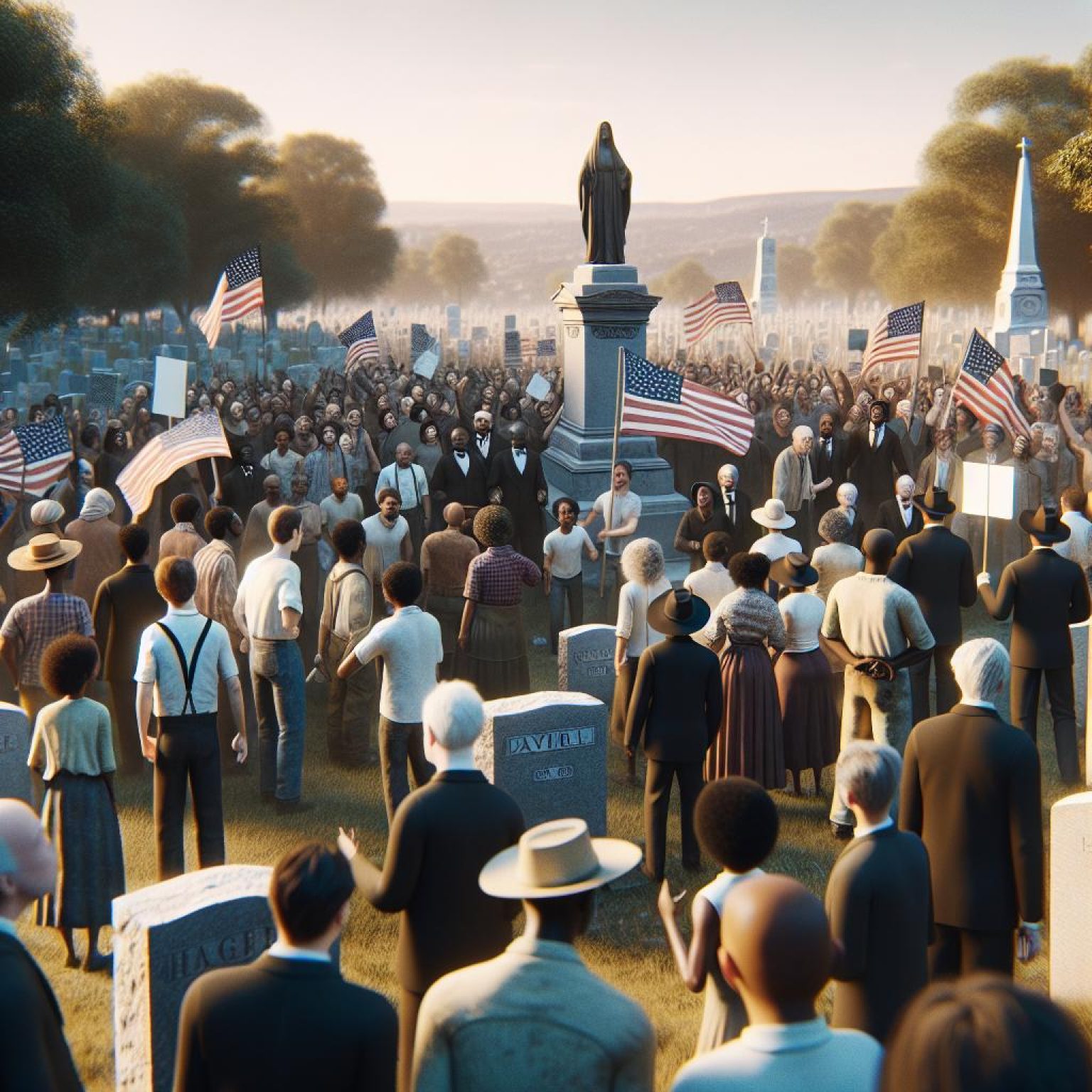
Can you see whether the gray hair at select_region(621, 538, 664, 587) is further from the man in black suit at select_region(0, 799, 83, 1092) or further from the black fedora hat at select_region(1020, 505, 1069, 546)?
the man in black suit at select_region(0, 799, 83, 1092)

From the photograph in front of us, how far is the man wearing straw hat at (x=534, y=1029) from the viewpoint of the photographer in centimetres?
337

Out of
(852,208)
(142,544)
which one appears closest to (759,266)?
(852,208)

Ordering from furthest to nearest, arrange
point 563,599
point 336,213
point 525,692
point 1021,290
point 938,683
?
1. point 336,213
2. point 1021,290
3. point 563,599
4. point 525,692
5. point 938,683

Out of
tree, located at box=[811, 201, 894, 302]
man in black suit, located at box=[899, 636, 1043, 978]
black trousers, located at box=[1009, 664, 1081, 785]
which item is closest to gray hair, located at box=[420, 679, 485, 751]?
man in black suit, located at box=[899, 636, 1043, 978]

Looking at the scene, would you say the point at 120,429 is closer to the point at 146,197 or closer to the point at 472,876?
the point at 472,876

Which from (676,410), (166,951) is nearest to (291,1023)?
(166,951)

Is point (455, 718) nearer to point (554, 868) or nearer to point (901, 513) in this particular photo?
point (554, 868)

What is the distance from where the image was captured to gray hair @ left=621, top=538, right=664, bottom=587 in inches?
364

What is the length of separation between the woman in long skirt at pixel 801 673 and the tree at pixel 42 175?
27342mm

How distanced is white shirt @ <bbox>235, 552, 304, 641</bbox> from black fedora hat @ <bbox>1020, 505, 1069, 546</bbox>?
528 centimetres

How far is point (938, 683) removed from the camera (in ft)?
34.4

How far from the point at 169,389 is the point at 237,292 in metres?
3.71

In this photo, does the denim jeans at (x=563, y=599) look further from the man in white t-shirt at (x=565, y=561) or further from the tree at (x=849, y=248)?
the tree at (x=849, y=248)

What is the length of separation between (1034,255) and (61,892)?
129 ft
